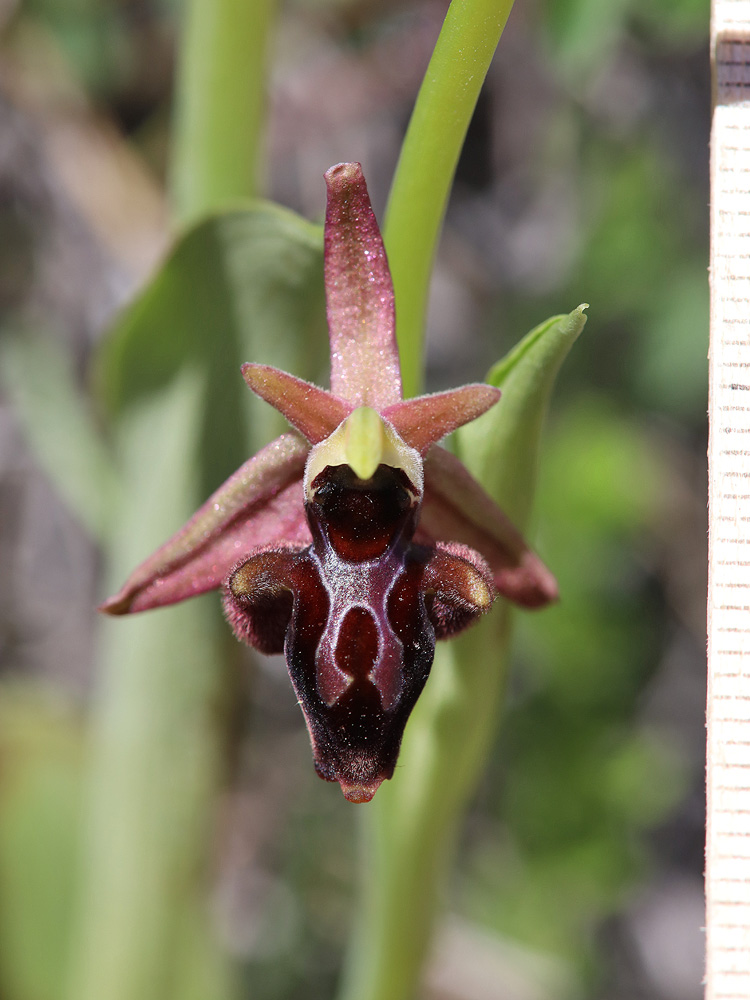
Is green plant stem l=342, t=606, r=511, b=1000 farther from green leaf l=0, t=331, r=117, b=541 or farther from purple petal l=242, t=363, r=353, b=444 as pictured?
green leaf l=0, t=331, r=117, b=541

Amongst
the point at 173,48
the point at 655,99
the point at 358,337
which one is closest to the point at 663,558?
the point at 655,99

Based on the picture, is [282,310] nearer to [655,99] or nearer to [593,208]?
[593,208]

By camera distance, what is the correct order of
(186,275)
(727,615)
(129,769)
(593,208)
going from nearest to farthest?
1. (727,615)
2. (186,275)
3. (129,769)
4. (593,208)

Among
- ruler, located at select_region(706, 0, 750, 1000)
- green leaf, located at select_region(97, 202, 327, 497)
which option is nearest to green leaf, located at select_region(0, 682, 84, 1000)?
green leaf, located at select_region(97, 202, 327, 497)

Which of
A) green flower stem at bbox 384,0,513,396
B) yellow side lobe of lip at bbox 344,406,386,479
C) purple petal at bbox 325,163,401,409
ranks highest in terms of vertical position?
green flower stem at bbox 384,0,513,396

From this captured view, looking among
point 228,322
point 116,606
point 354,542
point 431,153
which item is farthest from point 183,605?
point 431,153

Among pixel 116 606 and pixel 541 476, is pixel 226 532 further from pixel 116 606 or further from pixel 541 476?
pixel 541 476
